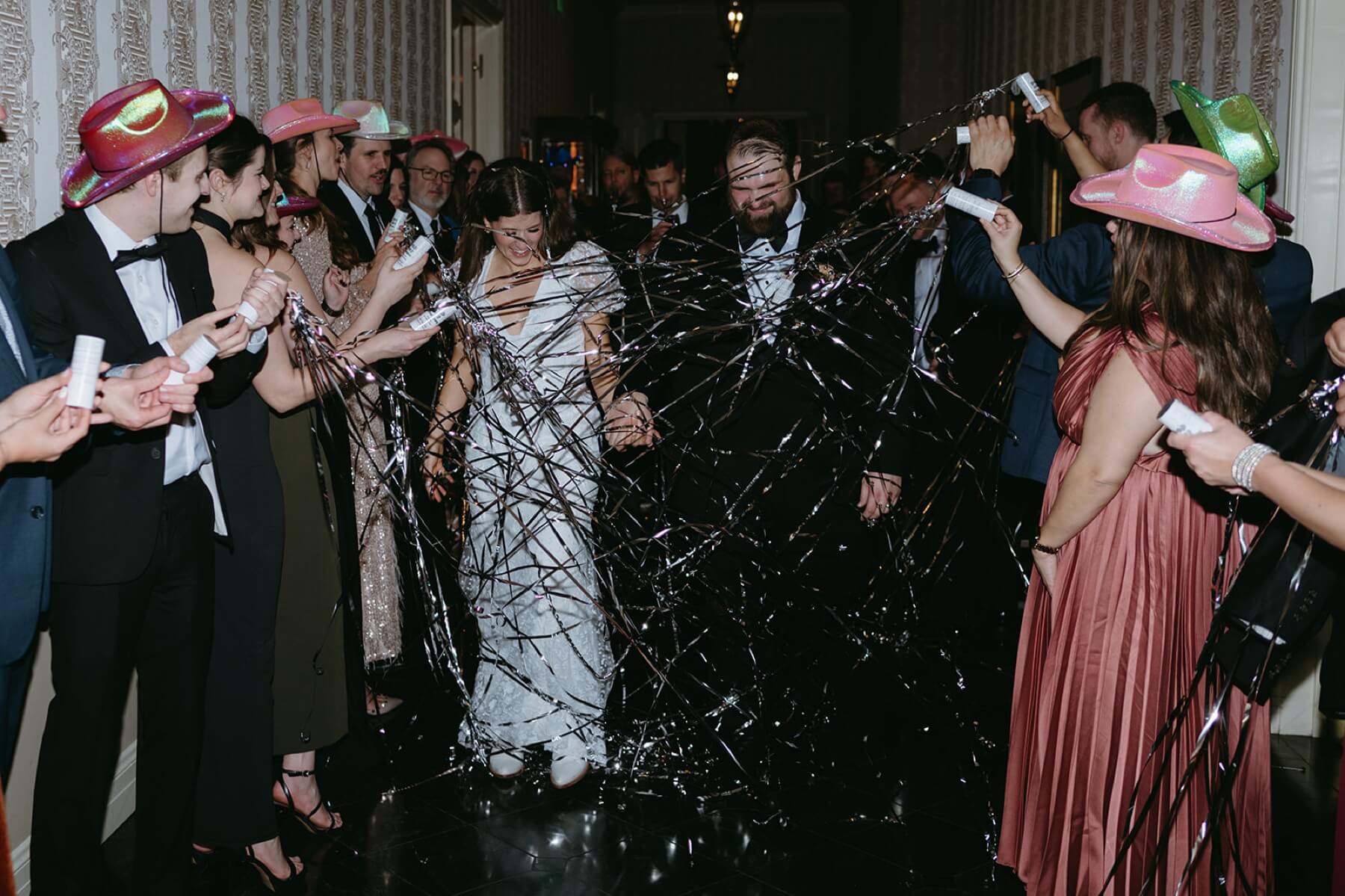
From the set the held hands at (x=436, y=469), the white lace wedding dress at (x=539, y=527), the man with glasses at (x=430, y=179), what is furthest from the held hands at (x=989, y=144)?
the man with glasses at (x=430, y=179)

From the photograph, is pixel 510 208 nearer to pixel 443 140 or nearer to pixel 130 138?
pixel 130 138

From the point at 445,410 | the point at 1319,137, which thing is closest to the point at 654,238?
the point at 445,410

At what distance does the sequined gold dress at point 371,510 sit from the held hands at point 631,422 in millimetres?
680

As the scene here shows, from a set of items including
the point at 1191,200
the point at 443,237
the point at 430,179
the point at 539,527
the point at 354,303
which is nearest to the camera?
the point at 1191,200

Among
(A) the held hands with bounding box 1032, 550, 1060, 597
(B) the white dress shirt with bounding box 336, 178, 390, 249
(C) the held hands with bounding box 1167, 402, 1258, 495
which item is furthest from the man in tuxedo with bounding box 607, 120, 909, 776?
(B) the white dress shirt with bounding box 336, 178, 390, 249

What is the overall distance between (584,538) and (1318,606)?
165 centimetres

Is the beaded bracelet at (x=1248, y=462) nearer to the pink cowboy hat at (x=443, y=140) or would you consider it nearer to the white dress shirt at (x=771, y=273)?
the white dress shirt at (x=771, y=273)

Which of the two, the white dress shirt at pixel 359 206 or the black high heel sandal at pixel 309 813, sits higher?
the white dress shirt at pixel 359 206

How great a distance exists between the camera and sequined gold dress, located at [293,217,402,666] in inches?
132

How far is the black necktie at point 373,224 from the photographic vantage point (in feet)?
14.4

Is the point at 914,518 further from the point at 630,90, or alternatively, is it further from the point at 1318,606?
the point at 630,90

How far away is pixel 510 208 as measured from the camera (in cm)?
309

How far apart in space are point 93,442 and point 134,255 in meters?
0.36

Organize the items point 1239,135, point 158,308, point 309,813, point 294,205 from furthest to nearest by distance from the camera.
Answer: point 294,205 < point 309,813 < point 1239,135 < point 158,308
